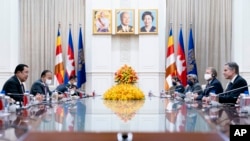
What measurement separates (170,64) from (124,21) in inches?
68.5

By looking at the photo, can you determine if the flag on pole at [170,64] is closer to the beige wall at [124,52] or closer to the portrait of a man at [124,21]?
the beige wall at [124,52]

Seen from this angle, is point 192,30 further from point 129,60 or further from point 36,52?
point 36,52

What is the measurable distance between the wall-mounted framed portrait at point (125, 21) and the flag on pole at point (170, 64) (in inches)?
42.2

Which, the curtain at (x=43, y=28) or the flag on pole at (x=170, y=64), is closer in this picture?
the flag on pole at (x=170, y=64)

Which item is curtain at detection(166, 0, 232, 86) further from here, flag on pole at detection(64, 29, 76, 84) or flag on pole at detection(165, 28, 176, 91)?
flag on pole at detection(64, 29, 76, 84)

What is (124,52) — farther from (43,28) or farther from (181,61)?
(43,28)

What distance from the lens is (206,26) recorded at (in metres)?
9.98

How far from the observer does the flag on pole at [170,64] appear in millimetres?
9594

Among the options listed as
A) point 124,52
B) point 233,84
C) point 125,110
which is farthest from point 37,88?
point 124,52

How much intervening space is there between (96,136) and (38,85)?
423 cm

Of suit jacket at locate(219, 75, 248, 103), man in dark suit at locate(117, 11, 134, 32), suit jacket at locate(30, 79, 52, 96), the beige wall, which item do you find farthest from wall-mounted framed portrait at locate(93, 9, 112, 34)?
suit jacket at locate(219, 75, 248, 103)

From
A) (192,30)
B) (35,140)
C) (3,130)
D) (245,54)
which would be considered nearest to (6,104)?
(3,130)

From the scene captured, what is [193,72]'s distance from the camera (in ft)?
31.4

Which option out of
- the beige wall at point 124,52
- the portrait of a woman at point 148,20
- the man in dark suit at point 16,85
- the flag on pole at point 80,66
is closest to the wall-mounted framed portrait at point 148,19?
the portrait of a woman at point 148,20
